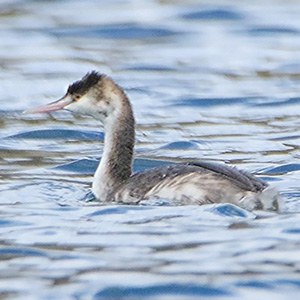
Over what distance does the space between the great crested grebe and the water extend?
0.13 m

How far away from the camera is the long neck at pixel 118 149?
387 inches

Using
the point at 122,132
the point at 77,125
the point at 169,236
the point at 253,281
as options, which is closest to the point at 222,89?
the point at 77,125

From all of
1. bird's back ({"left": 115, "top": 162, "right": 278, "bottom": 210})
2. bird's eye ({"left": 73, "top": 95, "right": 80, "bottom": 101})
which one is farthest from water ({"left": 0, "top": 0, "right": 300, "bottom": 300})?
bird's eye ({"left": 73, "top": 95, "right": 80, "bottom": 101})

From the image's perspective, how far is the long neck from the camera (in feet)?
32.2

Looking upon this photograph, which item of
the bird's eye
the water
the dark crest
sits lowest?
the water

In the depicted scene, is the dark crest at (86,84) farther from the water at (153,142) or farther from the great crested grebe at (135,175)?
the water at (153,142)

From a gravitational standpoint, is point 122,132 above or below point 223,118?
above

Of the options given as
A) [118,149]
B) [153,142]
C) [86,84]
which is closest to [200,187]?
[118,149]

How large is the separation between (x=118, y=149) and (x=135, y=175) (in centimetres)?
35

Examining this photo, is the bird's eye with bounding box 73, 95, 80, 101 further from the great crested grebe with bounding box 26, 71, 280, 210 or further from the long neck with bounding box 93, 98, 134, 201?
the long neck with bounding box 93, 98, 134, 201

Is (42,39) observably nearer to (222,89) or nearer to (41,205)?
(222,89)

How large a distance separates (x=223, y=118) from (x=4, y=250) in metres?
6.04

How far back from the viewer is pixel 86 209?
30.5 ft

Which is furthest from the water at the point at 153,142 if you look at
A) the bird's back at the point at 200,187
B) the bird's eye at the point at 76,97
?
the bird's eye at the point at 76,97
